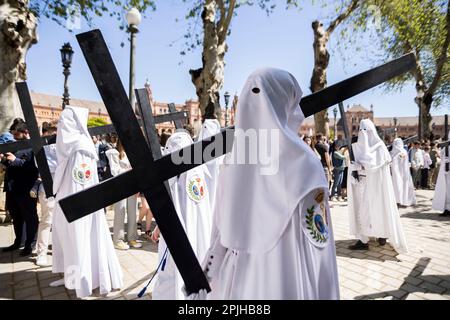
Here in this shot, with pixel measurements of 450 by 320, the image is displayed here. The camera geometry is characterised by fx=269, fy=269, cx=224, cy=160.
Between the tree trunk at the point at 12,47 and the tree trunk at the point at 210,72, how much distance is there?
15.6 feet

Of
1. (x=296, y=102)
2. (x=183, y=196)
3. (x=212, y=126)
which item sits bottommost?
(x=183, y=196)

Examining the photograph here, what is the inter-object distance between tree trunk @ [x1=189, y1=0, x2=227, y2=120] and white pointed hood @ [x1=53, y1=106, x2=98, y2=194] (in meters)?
5.31

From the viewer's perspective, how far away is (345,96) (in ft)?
5.84

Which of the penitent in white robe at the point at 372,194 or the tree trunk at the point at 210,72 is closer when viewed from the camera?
the penitent in white robe at the point at 372,194

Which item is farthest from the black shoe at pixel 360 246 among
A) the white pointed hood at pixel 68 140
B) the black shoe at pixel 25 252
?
the black shoe at pixel 25 252

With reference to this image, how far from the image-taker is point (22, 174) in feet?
16.1

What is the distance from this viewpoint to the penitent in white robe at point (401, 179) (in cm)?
911

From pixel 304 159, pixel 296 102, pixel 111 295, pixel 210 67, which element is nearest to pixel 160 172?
pixel 304 159

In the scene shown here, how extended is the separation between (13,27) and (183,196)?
6.64 metres

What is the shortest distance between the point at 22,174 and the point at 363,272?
5960 mm

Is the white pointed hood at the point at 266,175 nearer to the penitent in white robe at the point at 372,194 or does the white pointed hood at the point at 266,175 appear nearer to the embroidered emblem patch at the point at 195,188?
the embroidered emblem patch at the point at 195,188

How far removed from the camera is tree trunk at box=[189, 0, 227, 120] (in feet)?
29.2

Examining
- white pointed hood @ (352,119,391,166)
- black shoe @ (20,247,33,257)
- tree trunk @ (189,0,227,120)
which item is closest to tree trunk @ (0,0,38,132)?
black shoe @ (20,247,33,257)
